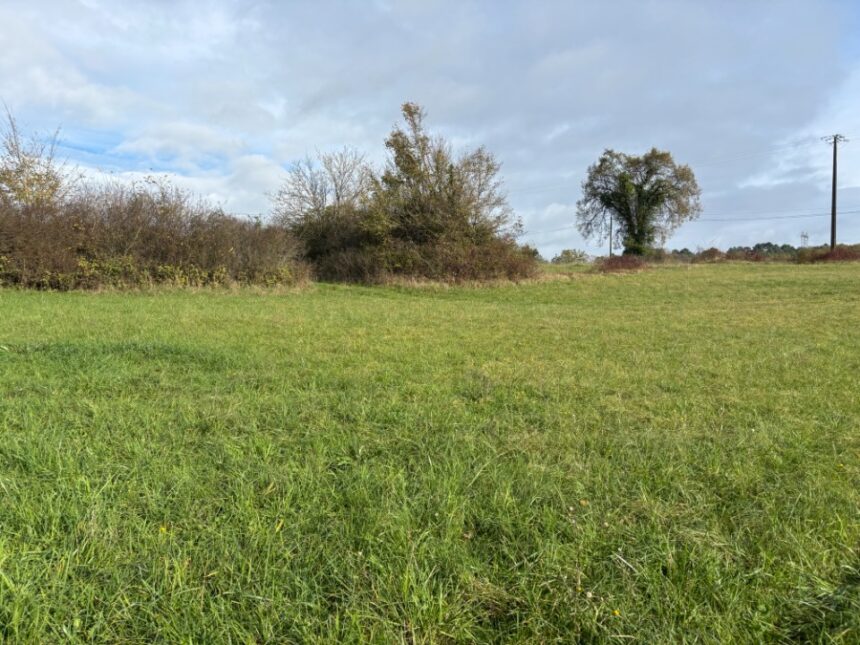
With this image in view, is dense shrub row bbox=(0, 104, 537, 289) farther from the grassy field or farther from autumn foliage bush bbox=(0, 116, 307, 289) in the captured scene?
the grassy field

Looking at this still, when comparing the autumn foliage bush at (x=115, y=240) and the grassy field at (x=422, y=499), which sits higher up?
the autumn foliage bush at (x=115, y=240)

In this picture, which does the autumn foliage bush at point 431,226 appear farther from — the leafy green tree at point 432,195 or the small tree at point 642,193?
the small tree at point 642,193

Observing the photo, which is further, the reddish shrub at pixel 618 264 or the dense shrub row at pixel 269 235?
the reddish shrub at pixel 618 264

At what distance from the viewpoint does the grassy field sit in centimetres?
186

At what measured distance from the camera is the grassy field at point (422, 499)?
186 centimetres

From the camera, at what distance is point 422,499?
2.67m

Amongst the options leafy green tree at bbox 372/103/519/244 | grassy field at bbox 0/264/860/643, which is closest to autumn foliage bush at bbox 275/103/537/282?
leafy green tree at bbox 372/103/519/244

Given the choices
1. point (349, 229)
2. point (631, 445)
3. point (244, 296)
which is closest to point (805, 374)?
point (631, 445)

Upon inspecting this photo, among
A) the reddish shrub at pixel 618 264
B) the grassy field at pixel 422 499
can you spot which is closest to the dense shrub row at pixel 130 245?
the grassy field at pixel 422 499

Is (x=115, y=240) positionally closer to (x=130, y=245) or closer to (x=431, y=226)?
(x=130, y=245)

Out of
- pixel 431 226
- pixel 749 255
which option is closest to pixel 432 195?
pixel 431 226

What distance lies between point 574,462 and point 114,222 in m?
18.8

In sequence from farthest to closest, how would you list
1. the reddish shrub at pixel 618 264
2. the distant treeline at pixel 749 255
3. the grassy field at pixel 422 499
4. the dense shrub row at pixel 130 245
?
1. the distant treeline at pixel 749 255
2. the reddish shrub at pixel 618 264
3. the dense shrub row at pixel 130 245
4. the grassy field at pixel 422 499

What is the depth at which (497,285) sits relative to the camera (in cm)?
2242
